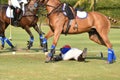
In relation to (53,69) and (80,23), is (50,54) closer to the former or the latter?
(53,69)

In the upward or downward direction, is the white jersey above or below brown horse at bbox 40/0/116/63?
below

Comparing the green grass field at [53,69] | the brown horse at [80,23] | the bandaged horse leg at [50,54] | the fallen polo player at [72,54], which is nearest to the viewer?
the green grass field at [53,69]

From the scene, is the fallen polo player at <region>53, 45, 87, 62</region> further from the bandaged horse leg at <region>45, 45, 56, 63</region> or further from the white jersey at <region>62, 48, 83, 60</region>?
the bandaged horse leg at <region>45, 45, 56, 63</region>

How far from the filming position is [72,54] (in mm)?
14945

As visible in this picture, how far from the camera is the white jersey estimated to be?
14769mm

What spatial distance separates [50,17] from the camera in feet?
48.2

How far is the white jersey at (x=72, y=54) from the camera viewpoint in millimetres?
14769

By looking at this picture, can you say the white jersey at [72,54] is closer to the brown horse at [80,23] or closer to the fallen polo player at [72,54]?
the fallen polo player at [72,54]

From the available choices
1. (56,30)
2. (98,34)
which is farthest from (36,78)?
(98,34)

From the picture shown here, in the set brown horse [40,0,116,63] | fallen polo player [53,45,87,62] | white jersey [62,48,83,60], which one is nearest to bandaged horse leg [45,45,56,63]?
brown horse [40,0,116,63]

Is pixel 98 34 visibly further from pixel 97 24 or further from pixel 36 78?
pixel 36 78

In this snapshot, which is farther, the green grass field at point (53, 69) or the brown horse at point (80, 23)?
the brown horse at point (80, 23)

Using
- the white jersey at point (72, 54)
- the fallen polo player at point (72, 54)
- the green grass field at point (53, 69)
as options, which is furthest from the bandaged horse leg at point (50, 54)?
the white jersey at point (72, 54)

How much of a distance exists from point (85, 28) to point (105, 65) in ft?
4.74
